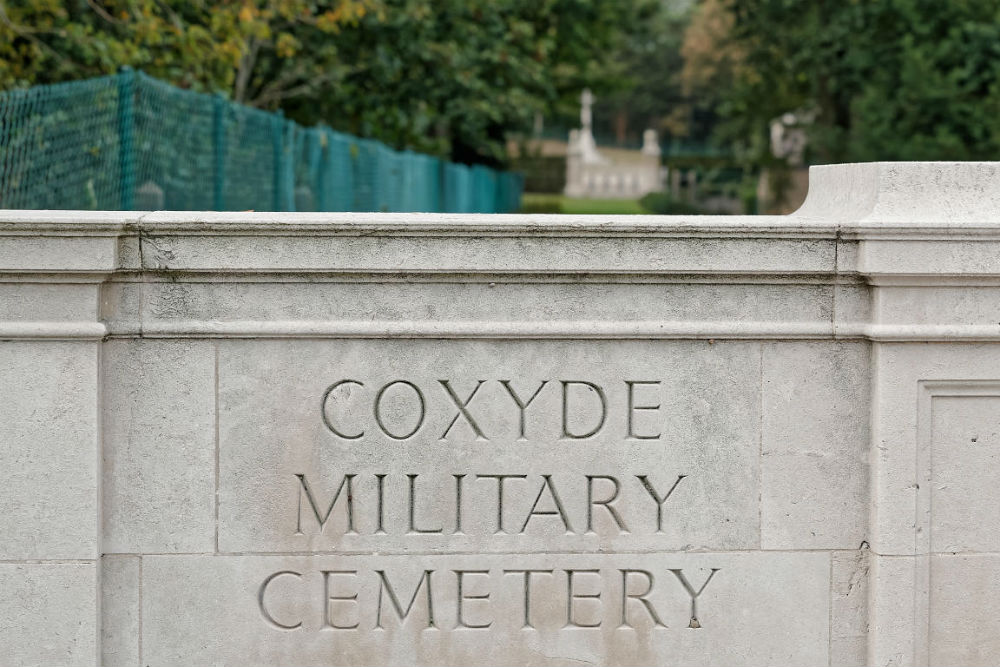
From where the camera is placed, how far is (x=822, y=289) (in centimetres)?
446

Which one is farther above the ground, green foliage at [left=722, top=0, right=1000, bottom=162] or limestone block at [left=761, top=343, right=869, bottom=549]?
green foliage at [left=722, top=0, right=1000, bottom=162]

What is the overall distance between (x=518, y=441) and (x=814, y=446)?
3.10ft

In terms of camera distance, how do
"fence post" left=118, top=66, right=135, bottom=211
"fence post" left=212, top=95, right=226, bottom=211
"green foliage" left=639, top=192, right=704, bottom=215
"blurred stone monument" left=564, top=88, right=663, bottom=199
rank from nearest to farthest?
"fence post" left=118, top=66, right=135, bottom=211 < "fence post" left=212, top=95, right=226, bottom=211 < "green foliage" left=639, top=192, right=704, bottom=215 < "blurred stone monument" left=564, top=88, right=663, bottom=199

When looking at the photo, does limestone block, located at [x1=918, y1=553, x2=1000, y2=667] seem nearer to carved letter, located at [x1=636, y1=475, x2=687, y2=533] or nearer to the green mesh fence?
carved letter, located at [x1=636, y1=475, x2=687, y2=533]

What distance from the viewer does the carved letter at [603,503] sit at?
4531 millimetres

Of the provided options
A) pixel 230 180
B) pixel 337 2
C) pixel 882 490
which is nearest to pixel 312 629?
pixel 882 490

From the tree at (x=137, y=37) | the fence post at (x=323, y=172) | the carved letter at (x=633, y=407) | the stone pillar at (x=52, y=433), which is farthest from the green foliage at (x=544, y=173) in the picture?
the stone pillar at (x=52, y=433)

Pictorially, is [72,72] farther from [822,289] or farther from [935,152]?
[935,152]

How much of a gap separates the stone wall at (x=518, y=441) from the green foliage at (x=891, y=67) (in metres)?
25.0

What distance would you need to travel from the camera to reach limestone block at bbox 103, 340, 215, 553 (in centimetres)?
440

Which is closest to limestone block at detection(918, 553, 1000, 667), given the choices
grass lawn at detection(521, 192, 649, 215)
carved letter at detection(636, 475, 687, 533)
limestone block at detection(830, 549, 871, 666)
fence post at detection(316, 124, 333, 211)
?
limestone block at detection(830, 549, 871, 666)

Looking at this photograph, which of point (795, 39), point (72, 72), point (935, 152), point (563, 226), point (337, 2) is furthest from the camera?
point (795, 39)

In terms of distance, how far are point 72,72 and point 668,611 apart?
7979 millimetres

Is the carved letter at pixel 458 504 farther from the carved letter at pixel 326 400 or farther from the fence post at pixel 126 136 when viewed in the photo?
the fence post at pixel 126 136
